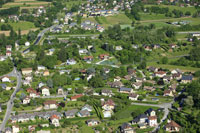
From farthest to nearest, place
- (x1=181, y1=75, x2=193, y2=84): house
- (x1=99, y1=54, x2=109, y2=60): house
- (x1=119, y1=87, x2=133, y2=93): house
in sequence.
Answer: (x1=99, y1=54, x2=109, y2=60): house
(x1=181, y1=75, x2=193, y2=84): house
(x1=119, y1=87, x2=133, y2=93): house

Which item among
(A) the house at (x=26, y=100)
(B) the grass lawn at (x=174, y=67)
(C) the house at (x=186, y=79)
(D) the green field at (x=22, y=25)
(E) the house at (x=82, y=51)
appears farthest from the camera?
(D) the green field at (x=22, y=25)


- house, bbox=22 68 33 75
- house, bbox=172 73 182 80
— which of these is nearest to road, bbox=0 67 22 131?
house, bbox=22 68 33 75

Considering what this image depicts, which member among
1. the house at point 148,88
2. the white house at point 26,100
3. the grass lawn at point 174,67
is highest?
the white house at point 26,100

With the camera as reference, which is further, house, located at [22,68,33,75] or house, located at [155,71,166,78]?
house, located at [22,68,33,75]

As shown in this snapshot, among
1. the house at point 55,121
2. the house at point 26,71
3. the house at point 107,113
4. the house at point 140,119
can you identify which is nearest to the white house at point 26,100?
the house at point 55,121

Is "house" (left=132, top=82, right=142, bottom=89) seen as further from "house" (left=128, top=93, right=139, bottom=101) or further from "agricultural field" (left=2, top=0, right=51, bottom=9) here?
"agricultural field" (left=2, top=0, right=51, bottom=9)

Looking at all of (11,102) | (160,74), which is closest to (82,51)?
(160,74)

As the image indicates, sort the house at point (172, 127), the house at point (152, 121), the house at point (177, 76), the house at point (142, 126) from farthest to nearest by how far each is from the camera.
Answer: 1. the house at point (177, 76)
2. the house at point (152, 121)
3. the house at point (142, 126)
4. the house at point (172, 127)

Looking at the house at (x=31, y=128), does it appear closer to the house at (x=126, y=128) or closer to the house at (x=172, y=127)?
the house at (x=126, y=128)

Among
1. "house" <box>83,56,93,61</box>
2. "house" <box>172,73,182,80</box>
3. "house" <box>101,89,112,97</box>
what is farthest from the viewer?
"house" <box>83,56,93,61</box>

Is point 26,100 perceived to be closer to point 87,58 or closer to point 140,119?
point 140,119

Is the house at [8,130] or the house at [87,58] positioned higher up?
the house at [8,130]

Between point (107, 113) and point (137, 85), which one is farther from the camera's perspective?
point (137, 85)
